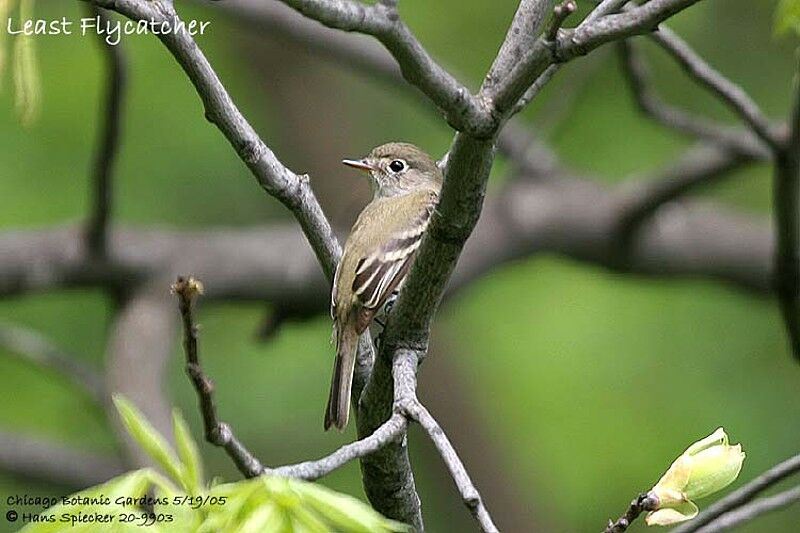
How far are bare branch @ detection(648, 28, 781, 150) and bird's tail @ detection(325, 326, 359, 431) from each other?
127 cm

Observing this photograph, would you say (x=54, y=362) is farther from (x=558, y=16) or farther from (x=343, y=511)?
(x=343, y=511)

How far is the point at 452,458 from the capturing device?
2234 millimetres

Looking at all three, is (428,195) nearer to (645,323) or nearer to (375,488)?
(375,488)

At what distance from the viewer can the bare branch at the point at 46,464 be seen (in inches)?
267

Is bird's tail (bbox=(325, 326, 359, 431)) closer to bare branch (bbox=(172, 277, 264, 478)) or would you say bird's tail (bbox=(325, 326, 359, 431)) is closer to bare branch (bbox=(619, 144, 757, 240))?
bare branch (bbox=(172, 277, 264, 478))

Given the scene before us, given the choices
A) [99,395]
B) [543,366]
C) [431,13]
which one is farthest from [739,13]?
[99,395]

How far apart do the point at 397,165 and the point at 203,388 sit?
3937 mm

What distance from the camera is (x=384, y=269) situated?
4.37 m

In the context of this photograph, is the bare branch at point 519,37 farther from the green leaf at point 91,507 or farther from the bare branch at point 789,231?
the bare branch at point 789,231

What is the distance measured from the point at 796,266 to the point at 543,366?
2.94m

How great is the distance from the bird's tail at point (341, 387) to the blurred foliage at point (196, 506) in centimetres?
132

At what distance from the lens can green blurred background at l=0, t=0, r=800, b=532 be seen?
7.95m

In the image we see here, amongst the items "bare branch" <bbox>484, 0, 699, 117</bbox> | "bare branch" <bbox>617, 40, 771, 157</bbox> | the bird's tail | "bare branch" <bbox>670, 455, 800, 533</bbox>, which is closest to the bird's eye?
"bare branch" <bbox>617, 40, 771, 157</bbox>

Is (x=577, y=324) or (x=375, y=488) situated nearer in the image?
(x=375, y=488)
